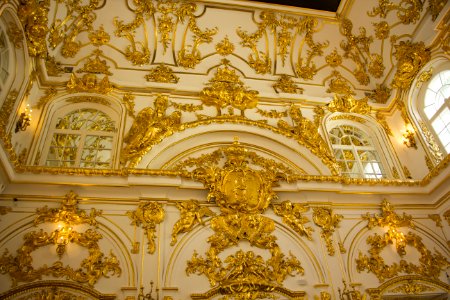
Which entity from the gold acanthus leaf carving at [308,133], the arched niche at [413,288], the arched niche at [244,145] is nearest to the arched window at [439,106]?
the gold acanthus leaf carving at [308,133]

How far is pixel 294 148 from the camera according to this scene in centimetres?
943

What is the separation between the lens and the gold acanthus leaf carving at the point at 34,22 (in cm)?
750

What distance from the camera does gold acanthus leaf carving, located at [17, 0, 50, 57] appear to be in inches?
295

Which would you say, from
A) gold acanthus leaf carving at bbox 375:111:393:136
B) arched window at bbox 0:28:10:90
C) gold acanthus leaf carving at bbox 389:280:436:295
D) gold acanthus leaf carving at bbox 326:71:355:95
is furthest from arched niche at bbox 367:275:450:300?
arched window at bbox 0:28:10:90

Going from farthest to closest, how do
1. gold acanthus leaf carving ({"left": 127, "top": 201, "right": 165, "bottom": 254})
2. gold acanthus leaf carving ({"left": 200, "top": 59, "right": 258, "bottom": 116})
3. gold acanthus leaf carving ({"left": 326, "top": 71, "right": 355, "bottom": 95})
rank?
1. gold acanthus leaf carving ({"left": 326, "top": 71, "right": 355, "bottom": 95})
2. gold acanthus leaf carving ({"left": 200, "top": 59, "right": 258, "bottom": 116})
3. gold acanthus leaf carving ({"left": 127, "top": 201, "right": 165, "bottom": 254})

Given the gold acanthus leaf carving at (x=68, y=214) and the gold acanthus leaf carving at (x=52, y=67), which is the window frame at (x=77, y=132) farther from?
the gold acanthus leaf carving at (x=68, y=214)

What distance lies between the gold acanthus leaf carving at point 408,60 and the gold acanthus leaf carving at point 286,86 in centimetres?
289

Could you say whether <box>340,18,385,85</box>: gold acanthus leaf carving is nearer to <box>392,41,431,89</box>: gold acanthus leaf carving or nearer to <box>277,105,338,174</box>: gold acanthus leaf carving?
<box>392,41,431,89</box>: gold acanthus leaf carving

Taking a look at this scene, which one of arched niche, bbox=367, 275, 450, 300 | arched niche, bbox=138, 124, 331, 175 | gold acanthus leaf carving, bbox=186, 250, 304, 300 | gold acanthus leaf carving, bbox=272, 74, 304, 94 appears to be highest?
gold acanthus leaf carving, bbox=272, 74, 304, 94

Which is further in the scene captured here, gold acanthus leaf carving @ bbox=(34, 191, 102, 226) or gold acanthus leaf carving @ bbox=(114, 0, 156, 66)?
gold acanthus leaf carving @ bbox=(114, 0, 156, 66)

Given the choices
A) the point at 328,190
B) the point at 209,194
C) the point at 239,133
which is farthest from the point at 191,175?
the point at 328,190

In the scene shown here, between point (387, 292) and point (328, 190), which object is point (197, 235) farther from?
point (387, 292)

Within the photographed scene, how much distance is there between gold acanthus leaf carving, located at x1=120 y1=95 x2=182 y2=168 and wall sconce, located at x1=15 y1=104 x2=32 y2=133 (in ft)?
7.28

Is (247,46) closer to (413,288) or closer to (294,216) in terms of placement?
(294,216)
